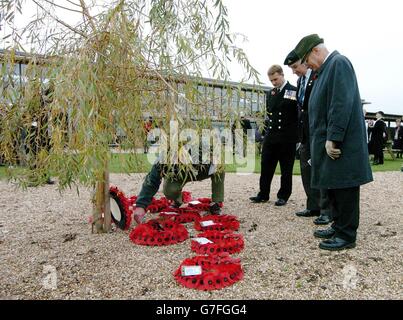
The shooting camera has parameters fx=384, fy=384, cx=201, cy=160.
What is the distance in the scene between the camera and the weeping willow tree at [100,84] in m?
1.96

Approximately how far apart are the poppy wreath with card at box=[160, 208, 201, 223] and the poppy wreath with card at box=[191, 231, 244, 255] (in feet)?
2.20

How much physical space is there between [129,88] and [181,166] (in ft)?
2.02

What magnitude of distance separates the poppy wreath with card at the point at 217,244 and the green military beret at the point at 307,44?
1.52 meters

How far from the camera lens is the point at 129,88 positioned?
2449 mm

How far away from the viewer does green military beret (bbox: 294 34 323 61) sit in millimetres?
2929

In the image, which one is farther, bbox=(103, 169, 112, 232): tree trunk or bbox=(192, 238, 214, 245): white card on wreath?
bbox=(103, 169, 112, 232): tree trunk

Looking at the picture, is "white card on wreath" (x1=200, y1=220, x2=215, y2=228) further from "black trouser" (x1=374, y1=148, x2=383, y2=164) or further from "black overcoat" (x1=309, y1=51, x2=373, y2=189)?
"black trouser" (x1=374, y1=148, x2=383, y2=164)

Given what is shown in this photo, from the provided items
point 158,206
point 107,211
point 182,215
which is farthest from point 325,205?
point 107,211

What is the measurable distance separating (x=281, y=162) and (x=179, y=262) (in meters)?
2.44

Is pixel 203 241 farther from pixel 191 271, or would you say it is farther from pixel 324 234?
pixel 324 234

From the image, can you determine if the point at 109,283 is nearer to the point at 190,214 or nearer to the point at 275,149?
the point at 190,214

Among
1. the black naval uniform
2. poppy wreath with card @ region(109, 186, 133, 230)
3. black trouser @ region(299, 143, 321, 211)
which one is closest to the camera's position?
poppy wreath with card @ region(109, 186, 133, 230)

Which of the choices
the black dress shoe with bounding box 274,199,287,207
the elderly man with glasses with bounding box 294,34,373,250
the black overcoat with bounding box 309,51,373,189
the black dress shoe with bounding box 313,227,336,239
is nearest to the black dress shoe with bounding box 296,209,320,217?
the black dress shoe with bounding box 274,199,287,207

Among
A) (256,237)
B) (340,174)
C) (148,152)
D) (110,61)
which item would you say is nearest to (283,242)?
(256,237)
